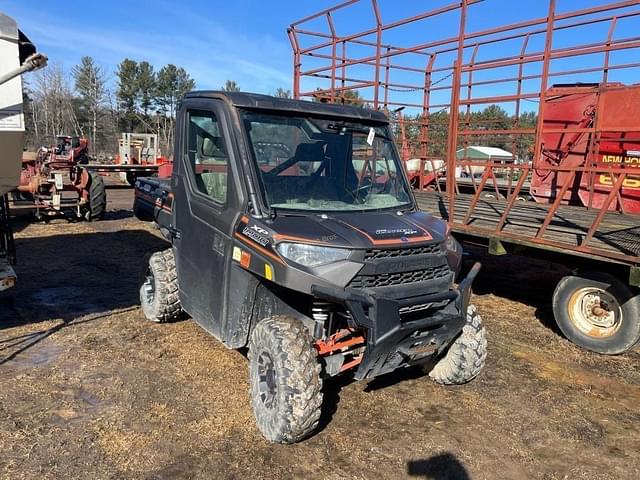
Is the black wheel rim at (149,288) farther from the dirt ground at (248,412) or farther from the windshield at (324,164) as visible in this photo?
the windshield at (324,164)

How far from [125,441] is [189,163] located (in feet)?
6.92

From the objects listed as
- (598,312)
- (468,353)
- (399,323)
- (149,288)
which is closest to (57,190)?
(149,288)

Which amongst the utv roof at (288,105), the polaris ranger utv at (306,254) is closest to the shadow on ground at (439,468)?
the polaris ranger utv at (306,254)

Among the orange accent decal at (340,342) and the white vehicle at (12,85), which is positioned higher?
the white vehicle at (12,85)

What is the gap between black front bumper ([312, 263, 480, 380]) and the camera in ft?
10.1

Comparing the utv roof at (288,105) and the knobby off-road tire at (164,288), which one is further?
the knobby off-road tire at (164,288)

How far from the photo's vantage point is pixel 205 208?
13.1 ft

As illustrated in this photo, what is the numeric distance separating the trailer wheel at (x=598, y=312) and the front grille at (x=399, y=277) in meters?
2.37

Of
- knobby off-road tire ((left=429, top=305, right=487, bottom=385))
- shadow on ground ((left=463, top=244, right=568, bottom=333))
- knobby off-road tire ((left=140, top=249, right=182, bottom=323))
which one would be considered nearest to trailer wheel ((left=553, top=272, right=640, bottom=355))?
shadow on ground ((left=463, top=244, right=568, bottom=333))

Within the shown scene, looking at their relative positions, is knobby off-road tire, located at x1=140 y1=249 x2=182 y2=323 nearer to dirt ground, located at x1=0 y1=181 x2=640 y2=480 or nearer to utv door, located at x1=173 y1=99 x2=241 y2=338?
dirt ground, located at x1=0 y1=181 x2=640 y2=480

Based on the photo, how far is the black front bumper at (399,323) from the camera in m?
3.09

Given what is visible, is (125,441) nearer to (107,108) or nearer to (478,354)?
(478,354)

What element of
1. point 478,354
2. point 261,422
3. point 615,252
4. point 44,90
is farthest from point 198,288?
point 44,90

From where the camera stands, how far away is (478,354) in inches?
159
